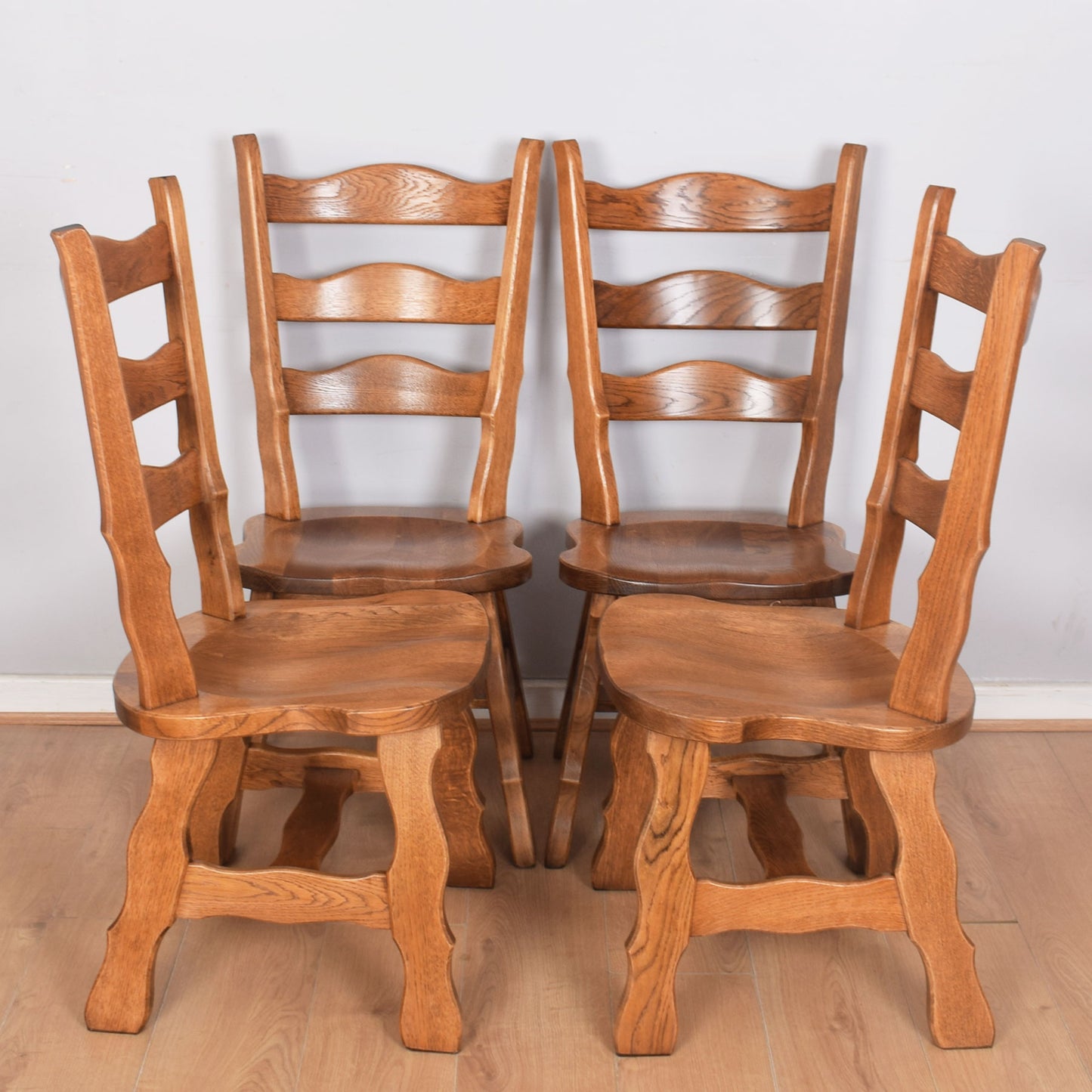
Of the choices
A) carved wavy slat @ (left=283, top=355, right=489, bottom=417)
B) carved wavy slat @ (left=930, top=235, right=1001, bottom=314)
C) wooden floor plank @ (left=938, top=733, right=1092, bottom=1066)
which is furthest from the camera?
carved wavy slat @ (left=283, top=355, right=489, bottom=417)

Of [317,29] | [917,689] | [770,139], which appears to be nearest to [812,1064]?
[917,689]

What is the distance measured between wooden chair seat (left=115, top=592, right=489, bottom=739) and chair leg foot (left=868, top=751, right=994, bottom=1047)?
0.50 metres

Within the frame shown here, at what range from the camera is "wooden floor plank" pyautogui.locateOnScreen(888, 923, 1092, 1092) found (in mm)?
1366

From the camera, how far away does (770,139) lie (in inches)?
70.5

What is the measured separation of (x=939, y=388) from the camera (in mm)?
1348

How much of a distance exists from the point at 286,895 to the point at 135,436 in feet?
1.79

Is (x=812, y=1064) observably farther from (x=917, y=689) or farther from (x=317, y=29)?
(x=317, y=29)

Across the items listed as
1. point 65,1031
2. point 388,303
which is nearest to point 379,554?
point 388,303

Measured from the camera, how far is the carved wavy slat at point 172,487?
1.32 meters

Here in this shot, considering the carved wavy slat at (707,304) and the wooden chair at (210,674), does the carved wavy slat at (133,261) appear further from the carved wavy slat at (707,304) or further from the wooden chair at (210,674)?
the carved wavy slat at (707,304)

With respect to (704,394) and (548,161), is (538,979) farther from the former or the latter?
(548,161)

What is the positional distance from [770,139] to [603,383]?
448 millimetres

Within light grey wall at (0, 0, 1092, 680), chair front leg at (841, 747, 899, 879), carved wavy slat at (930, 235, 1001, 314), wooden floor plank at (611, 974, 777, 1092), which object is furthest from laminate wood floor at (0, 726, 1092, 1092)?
carved wavy slat at (930, 235, 1001, 314)

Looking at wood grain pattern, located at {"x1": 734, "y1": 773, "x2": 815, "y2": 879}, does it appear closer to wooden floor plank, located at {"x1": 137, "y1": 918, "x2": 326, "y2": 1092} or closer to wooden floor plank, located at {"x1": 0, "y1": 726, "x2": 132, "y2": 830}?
wooden floor plank, located at {"x1": 137, "y1": 918, "x2": 326, "y2": 1092}
